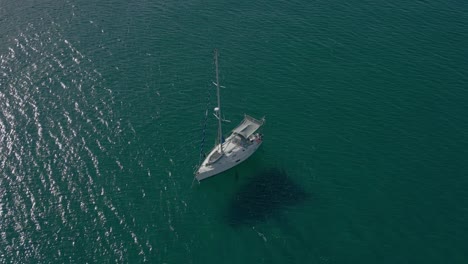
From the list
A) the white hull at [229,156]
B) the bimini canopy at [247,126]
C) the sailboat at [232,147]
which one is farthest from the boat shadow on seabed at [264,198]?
the bimini canopy at [247,126]

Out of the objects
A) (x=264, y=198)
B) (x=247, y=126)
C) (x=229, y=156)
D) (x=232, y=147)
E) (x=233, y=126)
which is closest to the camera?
(x=264, y=198)

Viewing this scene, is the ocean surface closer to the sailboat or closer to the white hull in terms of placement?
the white hull

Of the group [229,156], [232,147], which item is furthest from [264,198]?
[232,147]

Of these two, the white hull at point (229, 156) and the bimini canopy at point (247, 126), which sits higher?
the bimini canopy at point (247, 126)

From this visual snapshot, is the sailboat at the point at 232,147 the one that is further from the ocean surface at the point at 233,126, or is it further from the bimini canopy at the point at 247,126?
the ocean surface at the point at 233,126

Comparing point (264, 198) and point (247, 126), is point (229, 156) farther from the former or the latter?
point (264, 198)

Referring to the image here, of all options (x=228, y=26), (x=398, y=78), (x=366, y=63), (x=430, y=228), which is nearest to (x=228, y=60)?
(x=228, y=26)

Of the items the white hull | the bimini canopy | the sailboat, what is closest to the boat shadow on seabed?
the white hull
